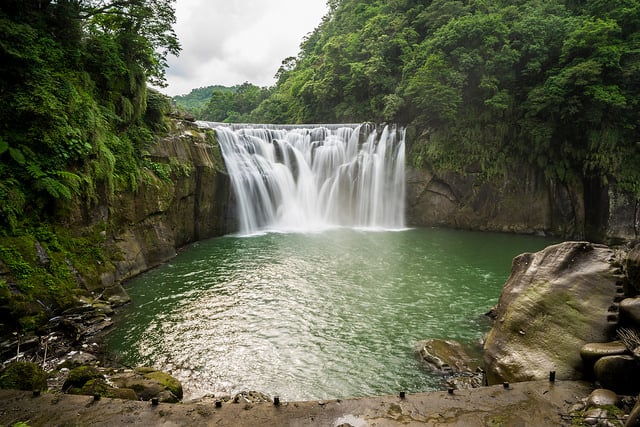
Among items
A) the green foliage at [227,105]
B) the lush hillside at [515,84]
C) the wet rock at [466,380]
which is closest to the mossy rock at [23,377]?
the wet rock at [466,380]

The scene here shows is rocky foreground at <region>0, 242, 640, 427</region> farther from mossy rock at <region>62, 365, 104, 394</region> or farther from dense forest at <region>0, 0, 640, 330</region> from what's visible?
dense forest at <region>0, 0, 640, 330</region>

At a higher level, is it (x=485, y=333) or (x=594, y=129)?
(x=594, y=129)

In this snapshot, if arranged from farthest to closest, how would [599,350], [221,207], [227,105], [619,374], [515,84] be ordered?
[227,105]
[515,84]
[221,207]
[599,350]
[619,374]

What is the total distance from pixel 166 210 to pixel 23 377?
9737 millimetres

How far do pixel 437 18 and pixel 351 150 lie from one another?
39.7 feet

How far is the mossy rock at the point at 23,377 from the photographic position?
13.2 ft

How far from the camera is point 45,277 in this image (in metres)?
7.14

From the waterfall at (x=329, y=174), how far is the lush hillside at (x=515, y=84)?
2.29 m

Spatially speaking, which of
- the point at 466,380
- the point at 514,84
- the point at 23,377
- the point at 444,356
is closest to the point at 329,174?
the point at 514,84

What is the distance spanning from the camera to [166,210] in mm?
13250

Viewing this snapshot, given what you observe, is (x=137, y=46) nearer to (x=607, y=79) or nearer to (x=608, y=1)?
(x=607, y=79)

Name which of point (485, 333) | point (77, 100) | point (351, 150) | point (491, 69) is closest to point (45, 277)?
point (77, 100)

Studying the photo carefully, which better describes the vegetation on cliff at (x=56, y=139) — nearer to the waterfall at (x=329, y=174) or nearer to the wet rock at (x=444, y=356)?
the wet rock at (x=444, y=356)

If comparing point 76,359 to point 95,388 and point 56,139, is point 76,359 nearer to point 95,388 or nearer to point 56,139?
point 95,388
